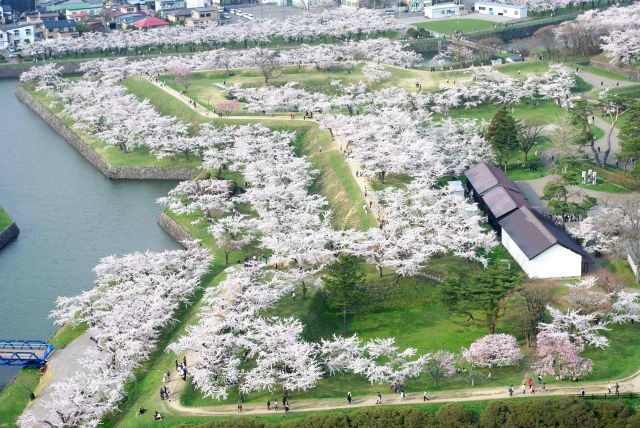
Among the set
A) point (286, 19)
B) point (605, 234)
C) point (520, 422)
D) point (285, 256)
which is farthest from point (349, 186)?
point (286, 19)

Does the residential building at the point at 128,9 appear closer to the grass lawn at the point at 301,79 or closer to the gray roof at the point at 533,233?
the grass lawn at the point at 301,79

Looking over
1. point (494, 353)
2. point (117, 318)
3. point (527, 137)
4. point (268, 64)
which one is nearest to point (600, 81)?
point (527, 137)

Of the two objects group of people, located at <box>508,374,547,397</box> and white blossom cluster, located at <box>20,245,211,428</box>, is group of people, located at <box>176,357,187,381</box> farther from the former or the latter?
group of people, located at <box>508,374,547,397</box>

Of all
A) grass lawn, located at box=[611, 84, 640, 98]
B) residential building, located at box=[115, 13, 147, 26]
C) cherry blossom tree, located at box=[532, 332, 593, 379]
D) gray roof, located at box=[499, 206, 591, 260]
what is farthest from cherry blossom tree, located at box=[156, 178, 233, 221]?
residential building, located at box=[115, 13, 147, 26]

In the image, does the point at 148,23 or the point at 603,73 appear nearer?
the point at 603,73

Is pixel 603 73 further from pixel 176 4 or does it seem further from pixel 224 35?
pixel 176 4
